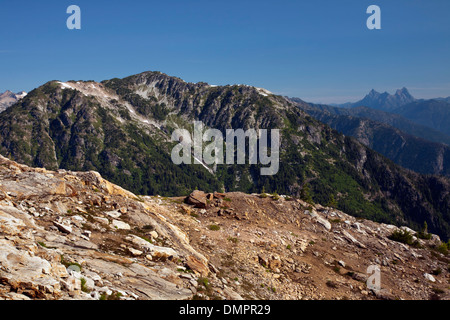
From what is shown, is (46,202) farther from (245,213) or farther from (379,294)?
(379,294)

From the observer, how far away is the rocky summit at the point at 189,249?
14.4 m

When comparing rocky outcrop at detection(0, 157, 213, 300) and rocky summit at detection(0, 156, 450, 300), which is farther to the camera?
rocky summit at detection(0, 156, 450, 300)

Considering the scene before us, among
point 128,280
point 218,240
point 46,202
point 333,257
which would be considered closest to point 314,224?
point 333,257

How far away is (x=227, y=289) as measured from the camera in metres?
19.9

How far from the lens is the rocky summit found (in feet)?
47.2

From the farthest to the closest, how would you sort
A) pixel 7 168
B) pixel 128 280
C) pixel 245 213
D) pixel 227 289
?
pixel 245 213
pixel 7 168
pixel 227 289
pixel 128 280

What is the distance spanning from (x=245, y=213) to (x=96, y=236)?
2300 centimetres

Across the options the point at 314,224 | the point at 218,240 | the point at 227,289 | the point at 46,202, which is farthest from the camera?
the point at 314,224

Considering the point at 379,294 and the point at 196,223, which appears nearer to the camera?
the point at 379,294

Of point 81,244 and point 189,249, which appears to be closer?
point 81,244

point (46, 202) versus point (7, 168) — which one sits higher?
point (7, 168)

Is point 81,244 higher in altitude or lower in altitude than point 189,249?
higher

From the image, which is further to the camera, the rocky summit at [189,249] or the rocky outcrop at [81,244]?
the rocky summit at [189,249]

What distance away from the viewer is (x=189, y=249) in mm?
23391
